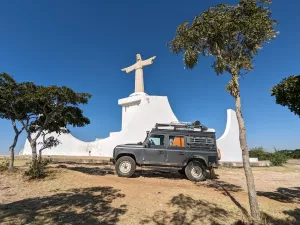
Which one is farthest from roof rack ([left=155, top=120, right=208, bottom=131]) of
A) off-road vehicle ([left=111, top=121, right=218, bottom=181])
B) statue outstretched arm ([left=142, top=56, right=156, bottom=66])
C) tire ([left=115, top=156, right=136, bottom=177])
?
statue outstretched arm ([left=142, top=56, right=156, bottom=66])

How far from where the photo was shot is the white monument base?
20672 millimetres

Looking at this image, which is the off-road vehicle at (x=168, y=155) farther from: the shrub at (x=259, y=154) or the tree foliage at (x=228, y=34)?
the shrub at (x=259, y=154)

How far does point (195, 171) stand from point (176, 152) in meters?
1.21

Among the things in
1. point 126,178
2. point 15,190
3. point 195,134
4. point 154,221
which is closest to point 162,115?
point 195,134

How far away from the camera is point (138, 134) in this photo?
21297mm

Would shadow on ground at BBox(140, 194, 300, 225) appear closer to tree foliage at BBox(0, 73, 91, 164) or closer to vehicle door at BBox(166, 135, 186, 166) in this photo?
vehicle door at BBox(166, 135, 186, 166)

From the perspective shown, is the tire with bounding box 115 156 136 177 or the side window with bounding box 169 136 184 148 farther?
the side window with bounding box 169 136 184 148

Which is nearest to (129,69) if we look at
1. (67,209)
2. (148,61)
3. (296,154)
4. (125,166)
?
(148,61)

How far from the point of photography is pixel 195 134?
11938mm

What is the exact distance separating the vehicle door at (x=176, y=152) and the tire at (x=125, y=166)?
64.9 inches

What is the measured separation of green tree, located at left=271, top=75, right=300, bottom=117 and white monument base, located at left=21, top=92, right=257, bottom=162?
13175 mm

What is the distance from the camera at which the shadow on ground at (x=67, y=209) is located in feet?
17.5

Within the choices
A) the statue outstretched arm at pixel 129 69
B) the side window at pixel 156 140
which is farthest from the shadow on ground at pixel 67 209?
the statue outstretched arm at pixel 129 69

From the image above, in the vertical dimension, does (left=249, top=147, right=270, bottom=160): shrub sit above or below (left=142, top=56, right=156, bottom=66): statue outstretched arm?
below
